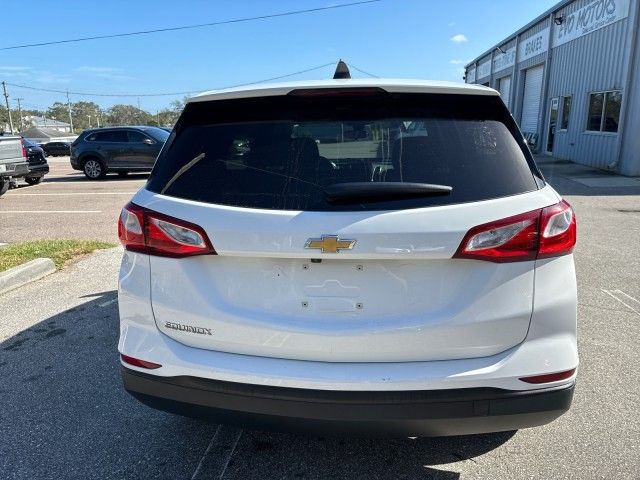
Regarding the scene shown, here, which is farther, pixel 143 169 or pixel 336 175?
pixel 143 169

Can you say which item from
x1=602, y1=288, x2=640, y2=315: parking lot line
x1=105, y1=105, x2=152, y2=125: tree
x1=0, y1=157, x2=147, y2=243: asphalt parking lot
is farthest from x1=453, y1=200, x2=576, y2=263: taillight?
x1=105, y1=105, x2=152, y2=125: tree

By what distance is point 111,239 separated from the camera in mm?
7699

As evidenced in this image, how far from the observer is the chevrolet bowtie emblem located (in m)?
1.87

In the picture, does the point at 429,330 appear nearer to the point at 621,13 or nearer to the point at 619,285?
the point at 619,285

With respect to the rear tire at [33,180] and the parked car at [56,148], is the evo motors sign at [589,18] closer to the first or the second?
the rear tire at [33,180]

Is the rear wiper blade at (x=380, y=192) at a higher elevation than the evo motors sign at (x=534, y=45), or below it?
below

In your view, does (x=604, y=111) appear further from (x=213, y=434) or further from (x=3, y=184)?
(x=3, y=184)

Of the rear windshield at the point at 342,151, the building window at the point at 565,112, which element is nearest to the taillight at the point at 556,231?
the rear windshield at the point at 342,151

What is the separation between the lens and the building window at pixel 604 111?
15898mm

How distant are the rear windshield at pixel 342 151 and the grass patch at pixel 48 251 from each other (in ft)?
15.0

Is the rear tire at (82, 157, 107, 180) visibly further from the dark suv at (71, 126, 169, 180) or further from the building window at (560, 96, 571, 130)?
the building window at (560, 96, 571, 130)

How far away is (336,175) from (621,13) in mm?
17650

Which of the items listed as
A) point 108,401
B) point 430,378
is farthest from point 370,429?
point 108,401

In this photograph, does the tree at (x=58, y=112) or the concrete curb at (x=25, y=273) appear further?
the tree at (x=58, y=112)
